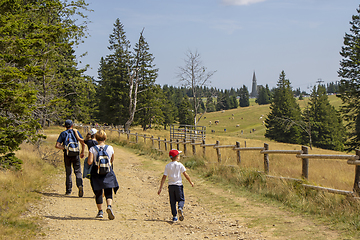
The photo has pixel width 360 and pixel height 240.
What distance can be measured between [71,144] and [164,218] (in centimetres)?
323

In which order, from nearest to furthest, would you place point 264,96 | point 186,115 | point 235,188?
point 235,188 < point 186,115 < point 264,96

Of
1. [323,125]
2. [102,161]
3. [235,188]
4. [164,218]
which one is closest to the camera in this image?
[102,161]

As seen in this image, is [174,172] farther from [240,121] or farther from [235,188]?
[240,121]

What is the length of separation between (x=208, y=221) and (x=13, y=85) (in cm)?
666

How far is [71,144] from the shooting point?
8242 mm

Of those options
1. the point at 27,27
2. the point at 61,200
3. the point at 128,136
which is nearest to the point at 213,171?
the point at 61,200

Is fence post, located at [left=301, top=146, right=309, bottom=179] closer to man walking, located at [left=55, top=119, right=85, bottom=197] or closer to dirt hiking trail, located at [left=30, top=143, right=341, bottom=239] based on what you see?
dirt hiking trail, located at [left=30, top=143, right=341, bottom=239]

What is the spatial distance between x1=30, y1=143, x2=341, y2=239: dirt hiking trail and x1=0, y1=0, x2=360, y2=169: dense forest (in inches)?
99.0

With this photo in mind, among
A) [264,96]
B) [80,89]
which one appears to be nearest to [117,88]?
[80,89]

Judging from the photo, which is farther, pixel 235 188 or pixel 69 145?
pixel 235 188

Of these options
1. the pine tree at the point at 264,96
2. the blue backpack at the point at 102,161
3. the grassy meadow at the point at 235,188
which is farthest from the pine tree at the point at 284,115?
the pine tree at the point at 264,96

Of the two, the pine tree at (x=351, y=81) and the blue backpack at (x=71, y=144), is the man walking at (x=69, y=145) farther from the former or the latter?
the pine tree at (x=351, y=81)

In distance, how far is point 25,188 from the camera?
8422mm

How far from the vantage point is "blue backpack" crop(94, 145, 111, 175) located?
6.23m
